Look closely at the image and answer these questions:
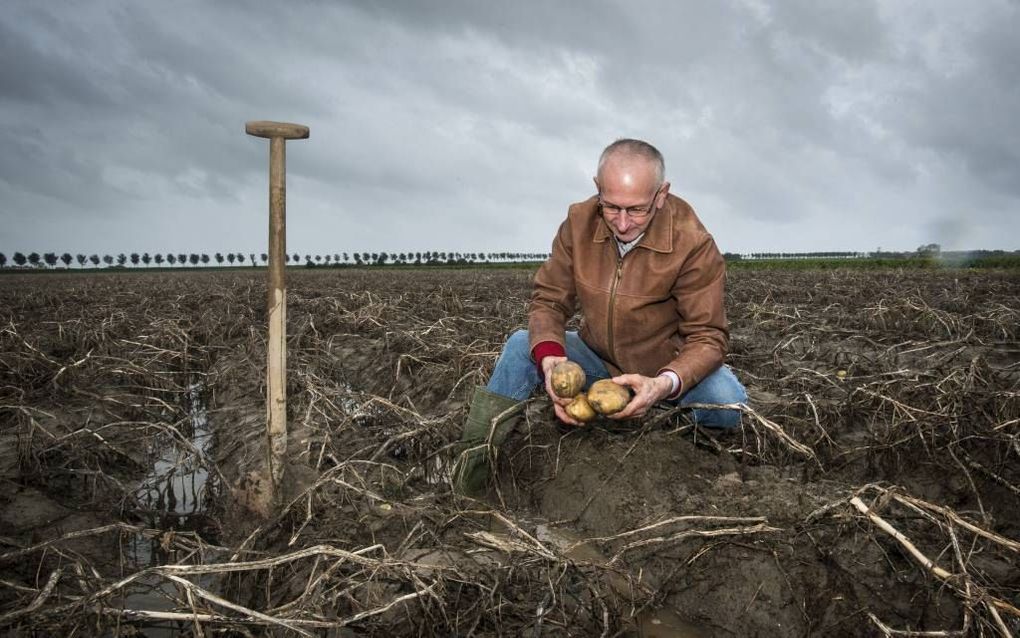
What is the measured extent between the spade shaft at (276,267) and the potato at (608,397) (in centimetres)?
143

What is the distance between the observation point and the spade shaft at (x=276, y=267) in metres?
2.80

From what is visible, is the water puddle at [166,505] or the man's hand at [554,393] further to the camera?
the man's hand at [554,393]

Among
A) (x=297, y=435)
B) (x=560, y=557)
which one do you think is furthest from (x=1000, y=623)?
(x=297, y=435)

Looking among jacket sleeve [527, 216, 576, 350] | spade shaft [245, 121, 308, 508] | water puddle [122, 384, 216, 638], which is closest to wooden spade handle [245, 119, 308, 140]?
spade shaft [245, 121, 308, 508]

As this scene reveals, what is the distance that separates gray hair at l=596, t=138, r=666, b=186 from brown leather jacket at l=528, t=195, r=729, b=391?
333mm

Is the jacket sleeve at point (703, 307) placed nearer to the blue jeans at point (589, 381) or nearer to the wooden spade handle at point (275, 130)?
the blue jeans at point (589, 381)

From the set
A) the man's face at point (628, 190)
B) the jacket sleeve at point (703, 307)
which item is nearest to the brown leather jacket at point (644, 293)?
the jacket sleeve at point (703, 307)

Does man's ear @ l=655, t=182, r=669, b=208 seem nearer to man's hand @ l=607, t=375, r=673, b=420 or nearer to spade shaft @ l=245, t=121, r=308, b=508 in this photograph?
man's hand @ l=607, t=375, r=673, b=420

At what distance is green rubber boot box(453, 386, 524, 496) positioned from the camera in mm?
3252

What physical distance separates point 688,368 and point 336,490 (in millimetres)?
1764

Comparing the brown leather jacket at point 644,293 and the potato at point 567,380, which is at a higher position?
the brown leather jacket at point 644,293

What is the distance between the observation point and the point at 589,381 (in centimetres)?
361

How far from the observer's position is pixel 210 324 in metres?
7.56

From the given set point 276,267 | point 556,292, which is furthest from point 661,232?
point 276,267
